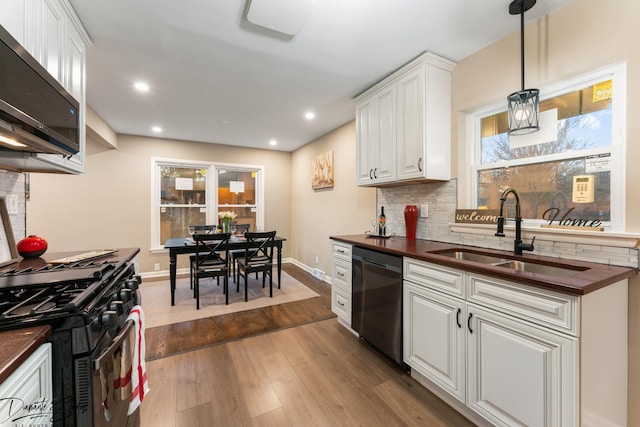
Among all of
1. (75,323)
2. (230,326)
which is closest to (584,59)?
(75,323)

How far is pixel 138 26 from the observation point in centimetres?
182

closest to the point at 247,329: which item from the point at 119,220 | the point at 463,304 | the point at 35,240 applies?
the point at 35,240

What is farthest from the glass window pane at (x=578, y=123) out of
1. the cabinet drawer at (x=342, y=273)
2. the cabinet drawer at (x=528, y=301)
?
the cabinet drawer at (x=342, y=273)

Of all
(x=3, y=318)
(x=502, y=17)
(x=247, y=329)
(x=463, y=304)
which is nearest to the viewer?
(x=3, y=318)

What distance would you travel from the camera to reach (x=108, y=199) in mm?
4219

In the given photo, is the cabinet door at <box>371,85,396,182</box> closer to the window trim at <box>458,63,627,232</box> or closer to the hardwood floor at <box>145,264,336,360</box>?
the window trim at <box>458,63,627,232</box>

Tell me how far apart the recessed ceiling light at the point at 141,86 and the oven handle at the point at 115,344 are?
7.81ft

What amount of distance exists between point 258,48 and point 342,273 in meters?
2.08

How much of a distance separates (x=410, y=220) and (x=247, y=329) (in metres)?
1.94

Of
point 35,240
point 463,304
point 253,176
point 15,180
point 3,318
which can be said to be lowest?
point 463,304

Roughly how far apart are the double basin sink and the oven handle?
6.24 ft

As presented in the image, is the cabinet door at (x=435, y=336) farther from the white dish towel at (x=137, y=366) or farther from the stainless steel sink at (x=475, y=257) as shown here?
the white dish towel at (x=137, y=366)

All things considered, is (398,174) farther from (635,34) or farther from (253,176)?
(253,176)

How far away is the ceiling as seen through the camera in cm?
168
